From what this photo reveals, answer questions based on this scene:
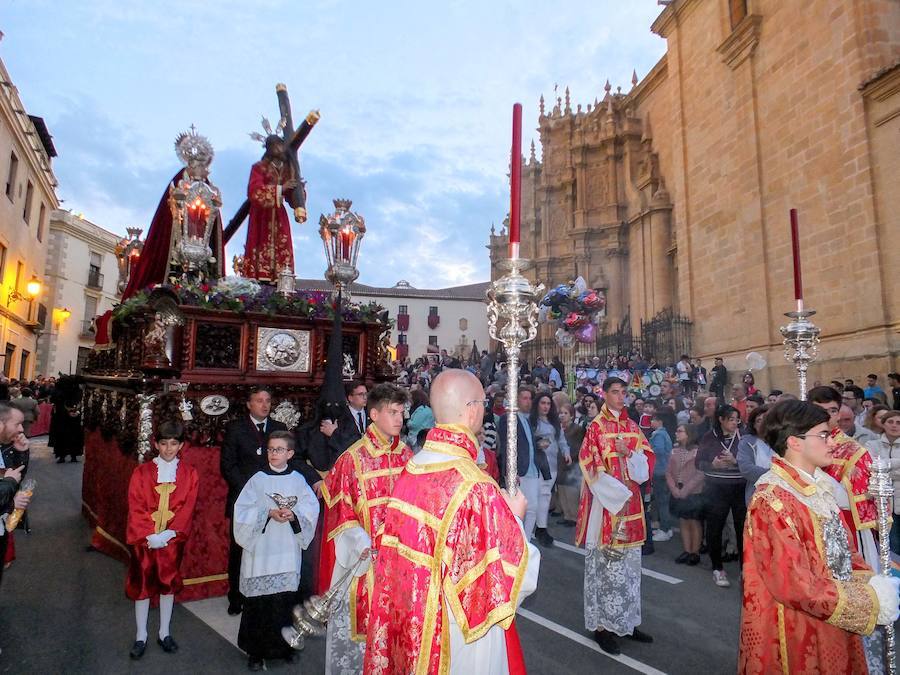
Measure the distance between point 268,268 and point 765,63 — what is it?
16.2 m

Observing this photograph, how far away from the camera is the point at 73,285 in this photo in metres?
→ 33.4

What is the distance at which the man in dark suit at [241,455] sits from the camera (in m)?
5.39

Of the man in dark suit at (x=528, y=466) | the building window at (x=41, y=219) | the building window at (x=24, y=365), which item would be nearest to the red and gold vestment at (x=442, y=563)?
the man in dark suit at (x=528, y=466)

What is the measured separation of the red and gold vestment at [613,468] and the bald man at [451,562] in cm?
281

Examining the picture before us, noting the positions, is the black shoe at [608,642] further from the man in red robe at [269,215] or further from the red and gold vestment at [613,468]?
the man in red robe at [269,215]

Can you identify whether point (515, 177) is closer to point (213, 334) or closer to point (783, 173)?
point (213, 334)

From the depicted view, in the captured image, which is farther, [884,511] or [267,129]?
[267,129]

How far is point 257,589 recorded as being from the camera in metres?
4.62

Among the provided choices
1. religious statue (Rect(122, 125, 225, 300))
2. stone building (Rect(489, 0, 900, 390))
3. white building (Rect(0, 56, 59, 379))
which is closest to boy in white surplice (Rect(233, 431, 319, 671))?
religious statue (Rect(122, 125, 225, 300))

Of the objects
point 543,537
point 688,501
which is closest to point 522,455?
point 543,537

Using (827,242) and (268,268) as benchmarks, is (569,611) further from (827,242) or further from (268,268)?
(827,242)

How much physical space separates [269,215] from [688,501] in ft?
22.9

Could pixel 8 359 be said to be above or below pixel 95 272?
below

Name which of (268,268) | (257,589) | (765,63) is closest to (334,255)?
(268,268)
